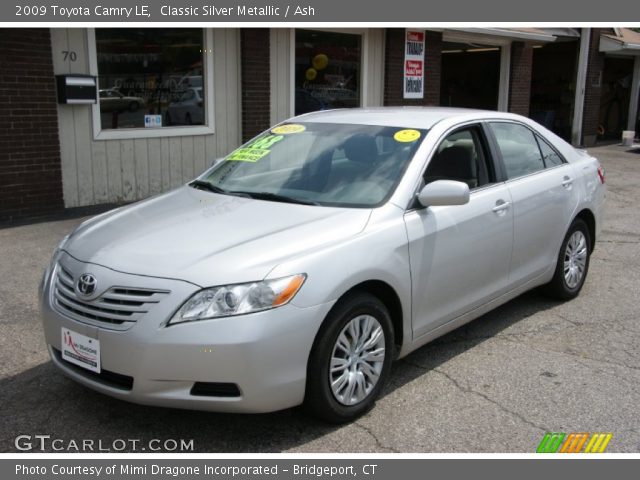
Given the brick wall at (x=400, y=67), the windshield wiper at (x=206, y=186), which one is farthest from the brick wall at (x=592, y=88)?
the windshield wiper at (x=206, y=186)

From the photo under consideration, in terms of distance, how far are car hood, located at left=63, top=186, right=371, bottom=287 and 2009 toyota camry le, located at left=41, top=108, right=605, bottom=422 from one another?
12mm

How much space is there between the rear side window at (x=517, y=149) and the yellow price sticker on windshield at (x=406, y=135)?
0.81 meters

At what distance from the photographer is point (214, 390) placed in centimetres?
319

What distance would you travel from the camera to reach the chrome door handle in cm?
→ 455

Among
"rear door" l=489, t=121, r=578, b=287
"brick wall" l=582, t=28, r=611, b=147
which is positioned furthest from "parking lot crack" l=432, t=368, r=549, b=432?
"brick wall" l=582, t=28, r=611, b=147

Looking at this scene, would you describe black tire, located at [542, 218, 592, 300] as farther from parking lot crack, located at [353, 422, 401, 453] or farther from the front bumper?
the front bumper

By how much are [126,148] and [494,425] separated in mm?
7003

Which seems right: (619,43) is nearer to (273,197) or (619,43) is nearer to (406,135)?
(406,135)

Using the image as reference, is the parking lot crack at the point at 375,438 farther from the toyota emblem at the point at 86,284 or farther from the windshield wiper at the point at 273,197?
the toyota emblem at the point at 86,284

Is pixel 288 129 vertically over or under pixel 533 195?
over

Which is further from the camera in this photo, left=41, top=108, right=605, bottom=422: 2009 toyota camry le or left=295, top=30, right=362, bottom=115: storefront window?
left=295, top=30, right=362, bottom=115: storefront window

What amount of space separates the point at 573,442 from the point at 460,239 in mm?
1329

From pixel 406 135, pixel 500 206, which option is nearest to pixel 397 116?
pixel 406 135

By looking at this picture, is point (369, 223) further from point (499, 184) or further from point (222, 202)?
point (499, 184)
